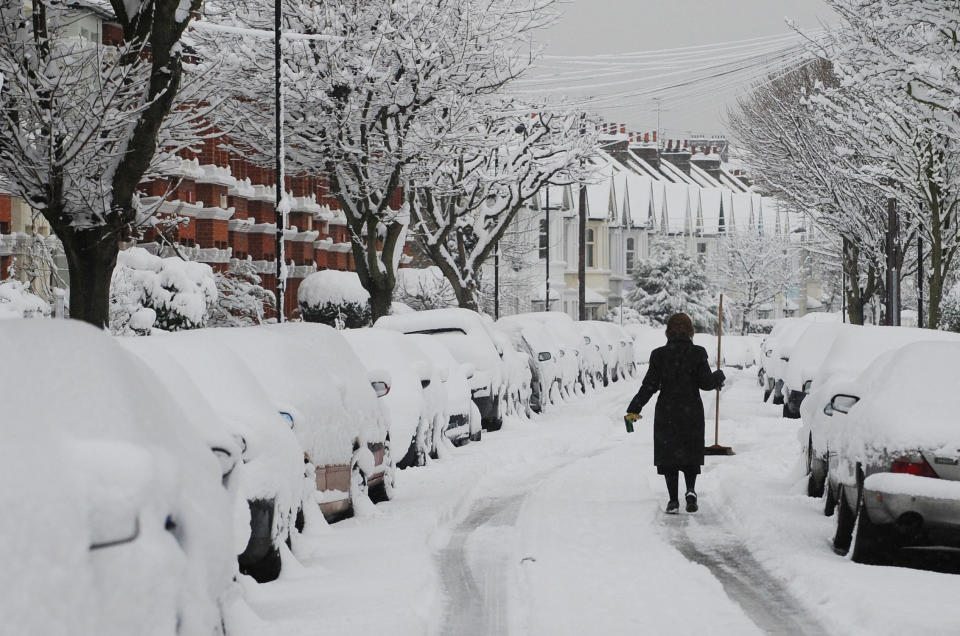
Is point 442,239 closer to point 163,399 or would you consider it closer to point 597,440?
point 597,440

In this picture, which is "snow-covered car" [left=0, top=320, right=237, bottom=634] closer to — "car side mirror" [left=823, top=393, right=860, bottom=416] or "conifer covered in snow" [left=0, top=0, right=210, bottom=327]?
"car side mirror" [left=823, top=393, right=860, bottom=416]

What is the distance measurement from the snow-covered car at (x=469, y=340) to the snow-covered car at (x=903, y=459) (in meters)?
11.6

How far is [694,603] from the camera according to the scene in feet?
29.0

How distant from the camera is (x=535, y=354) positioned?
2903 centimetres

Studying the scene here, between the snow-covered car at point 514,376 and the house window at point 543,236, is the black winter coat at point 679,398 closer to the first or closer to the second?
the snow-covered car at point 514,376

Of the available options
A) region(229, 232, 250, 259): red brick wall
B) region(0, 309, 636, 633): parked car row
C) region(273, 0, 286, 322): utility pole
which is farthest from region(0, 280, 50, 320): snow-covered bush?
region(229, 232, 250, 259): red brick wall

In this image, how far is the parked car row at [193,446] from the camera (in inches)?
183

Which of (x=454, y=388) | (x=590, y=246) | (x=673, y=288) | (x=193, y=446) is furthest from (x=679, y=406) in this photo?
(x=590, y=246)

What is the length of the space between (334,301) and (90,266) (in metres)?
41.1

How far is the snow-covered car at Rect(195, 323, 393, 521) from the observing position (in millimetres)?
11195

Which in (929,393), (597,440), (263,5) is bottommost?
(597,440)

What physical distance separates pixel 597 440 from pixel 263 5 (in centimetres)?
1588

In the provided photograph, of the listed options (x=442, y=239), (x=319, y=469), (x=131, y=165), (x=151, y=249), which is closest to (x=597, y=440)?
(x=131, y=165)

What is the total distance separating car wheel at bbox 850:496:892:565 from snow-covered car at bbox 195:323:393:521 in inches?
147
